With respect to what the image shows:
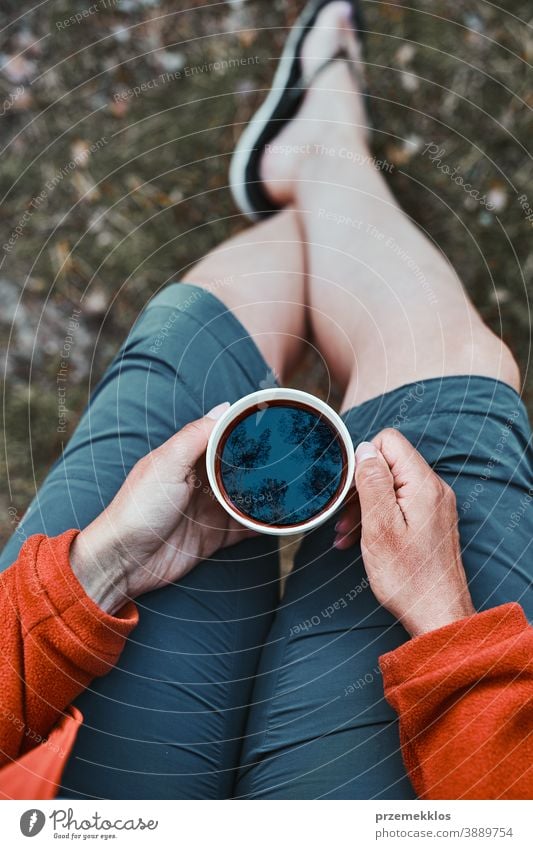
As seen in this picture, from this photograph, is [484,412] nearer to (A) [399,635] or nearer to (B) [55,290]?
(A) [399,635]

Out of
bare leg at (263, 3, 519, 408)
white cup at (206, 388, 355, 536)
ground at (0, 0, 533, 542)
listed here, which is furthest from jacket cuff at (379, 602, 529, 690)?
ground at (0, 0, 533, 542)

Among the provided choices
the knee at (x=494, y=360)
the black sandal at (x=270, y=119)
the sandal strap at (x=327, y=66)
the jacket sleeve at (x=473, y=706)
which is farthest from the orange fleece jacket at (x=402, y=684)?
the sandal strap at (x=327, y=66)

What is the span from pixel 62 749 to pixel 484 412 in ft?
1.41

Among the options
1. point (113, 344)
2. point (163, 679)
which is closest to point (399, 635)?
point (163, 679)

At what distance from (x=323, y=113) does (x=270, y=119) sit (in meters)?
0.06

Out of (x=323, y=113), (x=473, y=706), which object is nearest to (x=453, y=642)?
(x=473, y=706)

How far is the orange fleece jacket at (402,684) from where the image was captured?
427 millimetres

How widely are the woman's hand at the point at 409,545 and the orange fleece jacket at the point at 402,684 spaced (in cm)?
3

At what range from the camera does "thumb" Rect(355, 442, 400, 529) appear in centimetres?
49

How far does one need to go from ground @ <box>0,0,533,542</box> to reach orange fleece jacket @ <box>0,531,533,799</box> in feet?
1.33

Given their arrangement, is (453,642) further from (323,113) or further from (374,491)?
(323,113)

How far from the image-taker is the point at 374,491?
0.49m

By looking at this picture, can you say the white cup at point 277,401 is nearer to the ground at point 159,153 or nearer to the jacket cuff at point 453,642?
the jacket cuff at point 453,642

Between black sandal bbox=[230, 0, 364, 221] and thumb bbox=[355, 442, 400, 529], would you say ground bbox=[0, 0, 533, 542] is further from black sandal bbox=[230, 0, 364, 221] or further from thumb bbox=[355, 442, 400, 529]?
thumb bbox=[355, 442, 400, 529]
